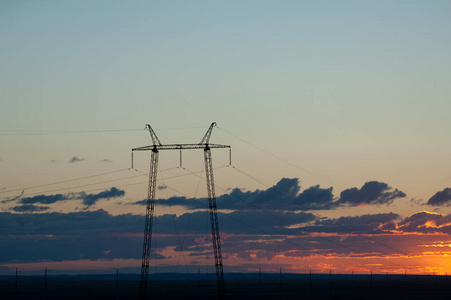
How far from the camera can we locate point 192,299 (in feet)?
585

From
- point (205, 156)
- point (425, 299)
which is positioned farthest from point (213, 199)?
point (425, 299)

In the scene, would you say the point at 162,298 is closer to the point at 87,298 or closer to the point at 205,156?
the point at 87,298

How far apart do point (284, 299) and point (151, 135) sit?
194 ft

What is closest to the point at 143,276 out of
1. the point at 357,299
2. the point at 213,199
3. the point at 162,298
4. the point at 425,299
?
the point at 213,199

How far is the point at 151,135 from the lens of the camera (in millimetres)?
144250

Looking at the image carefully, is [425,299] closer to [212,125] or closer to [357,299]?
[357,299]

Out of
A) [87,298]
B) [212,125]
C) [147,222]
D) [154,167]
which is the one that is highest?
[212,125]

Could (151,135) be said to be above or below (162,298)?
above

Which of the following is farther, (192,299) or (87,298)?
(87,298)

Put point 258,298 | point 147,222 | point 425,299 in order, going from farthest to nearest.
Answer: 1. point 258,298
2. point 425,299
3. point 147,222

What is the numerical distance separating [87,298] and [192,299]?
31.9 m

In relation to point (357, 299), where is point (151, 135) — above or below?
above

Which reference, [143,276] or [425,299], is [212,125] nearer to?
[143,276]

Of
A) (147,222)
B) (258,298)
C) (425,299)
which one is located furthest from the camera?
(258,298)
